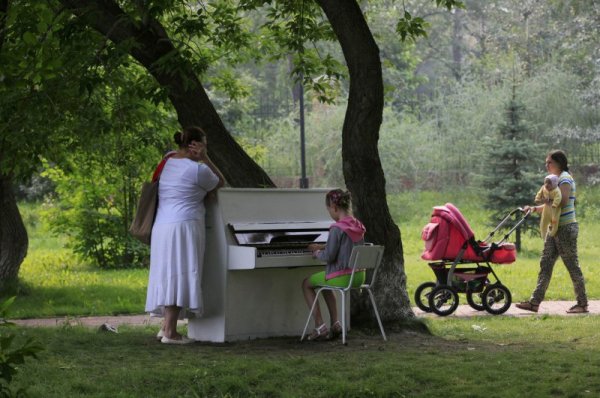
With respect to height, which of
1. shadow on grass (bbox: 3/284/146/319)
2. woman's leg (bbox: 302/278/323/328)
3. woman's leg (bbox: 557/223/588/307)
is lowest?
shadow on grass (bbox: 3/284/146/319)

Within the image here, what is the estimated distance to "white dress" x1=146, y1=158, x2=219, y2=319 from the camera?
9.80m

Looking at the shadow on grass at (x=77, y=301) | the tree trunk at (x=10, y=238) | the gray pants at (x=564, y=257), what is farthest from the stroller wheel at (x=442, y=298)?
the tree trunk at (x=10, y=238)

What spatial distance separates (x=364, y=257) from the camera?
9688mm

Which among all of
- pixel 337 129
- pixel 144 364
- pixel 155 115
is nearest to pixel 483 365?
pixel 144 364

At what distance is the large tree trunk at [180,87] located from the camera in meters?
11.2

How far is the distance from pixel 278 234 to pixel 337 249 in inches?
23.9

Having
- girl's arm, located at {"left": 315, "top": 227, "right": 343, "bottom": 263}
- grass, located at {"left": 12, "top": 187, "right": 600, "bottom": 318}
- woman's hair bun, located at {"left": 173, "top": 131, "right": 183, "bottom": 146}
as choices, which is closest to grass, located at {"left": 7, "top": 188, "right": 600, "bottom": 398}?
girl's arm, located at {"left": 315, "top": 227, "right": 343, "bottom": 263}

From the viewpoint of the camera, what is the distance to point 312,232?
1037 cm

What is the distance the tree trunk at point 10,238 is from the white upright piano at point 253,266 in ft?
21.7

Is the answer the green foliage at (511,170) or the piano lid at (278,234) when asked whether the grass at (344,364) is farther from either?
the green foliage at (511,170)

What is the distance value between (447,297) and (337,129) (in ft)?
63.0

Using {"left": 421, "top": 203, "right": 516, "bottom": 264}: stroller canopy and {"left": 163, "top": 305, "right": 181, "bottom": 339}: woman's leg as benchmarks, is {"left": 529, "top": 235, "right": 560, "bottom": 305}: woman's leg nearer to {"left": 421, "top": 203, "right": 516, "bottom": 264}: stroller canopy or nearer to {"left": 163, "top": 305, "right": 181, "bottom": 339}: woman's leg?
{"left": 421, "top": 203, "right": 516, "bottom": 264}: stroller canopy

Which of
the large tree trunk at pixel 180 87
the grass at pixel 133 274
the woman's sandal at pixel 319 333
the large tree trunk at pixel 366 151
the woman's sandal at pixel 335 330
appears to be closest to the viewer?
the woman's sandal at pixel 319 333

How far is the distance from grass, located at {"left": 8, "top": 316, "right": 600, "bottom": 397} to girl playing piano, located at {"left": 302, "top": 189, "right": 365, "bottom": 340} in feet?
1.71
